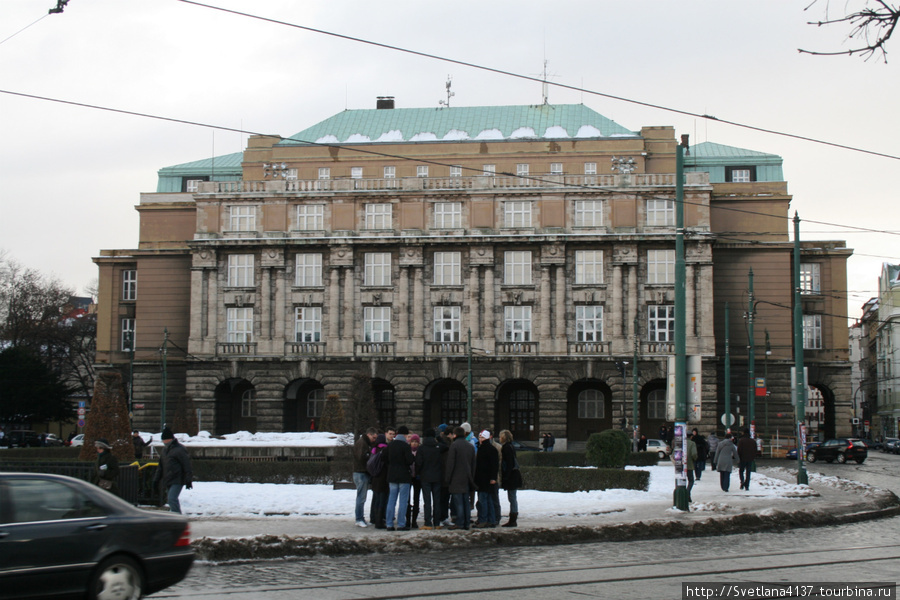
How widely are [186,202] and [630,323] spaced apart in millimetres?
31028

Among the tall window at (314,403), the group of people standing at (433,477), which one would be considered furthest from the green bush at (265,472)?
the tall window at (314,403)

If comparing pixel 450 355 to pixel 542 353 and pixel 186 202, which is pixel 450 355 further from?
pixel 186 202

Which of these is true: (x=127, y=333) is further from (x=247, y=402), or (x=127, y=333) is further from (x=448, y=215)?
(x=448, y=215)

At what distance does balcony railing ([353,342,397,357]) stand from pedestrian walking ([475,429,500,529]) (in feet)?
151

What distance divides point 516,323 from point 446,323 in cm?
427

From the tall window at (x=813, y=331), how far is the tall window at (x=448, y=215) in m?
23.8

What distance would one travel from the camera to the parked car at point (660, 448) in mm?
55312

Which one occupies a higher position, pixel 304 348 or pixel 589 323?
pixel 589 323

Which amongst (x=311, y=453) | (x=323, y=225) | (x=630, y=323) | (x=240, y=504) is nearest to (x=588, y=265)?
(x=630, y=323)

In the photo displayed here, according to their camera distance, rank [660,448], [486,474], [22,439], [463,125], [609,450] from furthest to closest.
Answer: [463,125], [22,439], [660,448], [609,450], [486,474]

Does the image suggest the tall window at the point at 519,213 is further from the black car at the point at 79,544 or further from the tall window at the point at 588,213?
the black car at the point at 79,544

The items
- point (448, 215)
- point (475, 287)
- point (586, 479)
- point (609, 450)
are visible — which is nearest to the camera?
point (586, 479)

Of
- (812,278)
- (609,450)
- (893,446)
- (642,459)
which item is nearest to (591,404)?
(812,278)

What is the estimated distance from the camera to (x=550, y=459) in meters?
40.2
